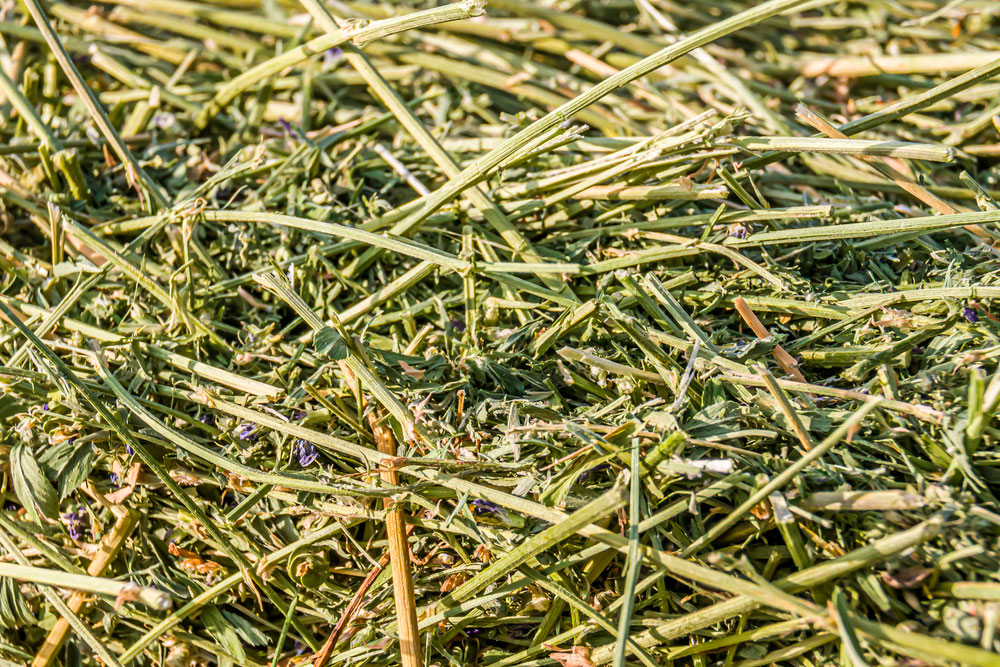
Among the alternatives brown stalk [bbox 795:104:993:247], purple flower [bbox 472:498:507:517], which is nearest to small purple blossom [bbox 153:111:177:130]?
purple flower [bbox 472:498:507:517]

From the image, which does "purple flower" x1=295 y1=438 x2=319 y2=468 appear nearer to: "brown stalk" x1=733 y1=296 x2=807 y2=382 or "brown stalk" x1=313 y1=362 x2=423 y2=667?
"brown stalk" x1=313 y1=362 x2=423 y2=667

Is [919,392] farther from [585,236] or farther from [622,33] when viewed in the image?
[622,33]

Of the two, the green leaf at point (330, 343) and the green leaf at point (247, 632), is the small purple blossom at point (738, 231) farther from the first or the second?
the green leaf at point (247, 632)

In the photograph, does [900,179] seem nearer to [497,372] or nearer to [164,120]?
[497,372]

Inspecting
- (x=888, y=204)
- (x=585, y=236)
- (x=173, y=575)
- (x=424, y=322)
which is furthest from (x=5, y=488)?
(x=888, y=204)

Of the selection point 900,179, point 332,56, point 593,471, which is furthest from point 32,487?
point 900,179

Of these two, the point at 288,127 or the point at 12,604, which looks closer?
the point at 12,604
